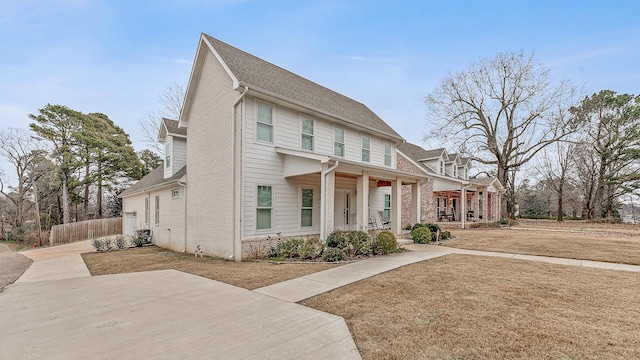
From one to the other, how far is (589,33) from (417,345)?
62.3 feet

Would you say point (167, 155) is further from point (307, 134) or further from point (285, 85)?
point (307, 134)

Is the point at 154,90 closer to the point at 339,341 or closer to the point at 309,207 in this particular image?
the point at 309,207

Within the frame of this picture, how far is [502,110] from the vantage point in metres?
26.9

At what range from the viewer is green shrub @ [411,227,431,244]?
12.7 metres

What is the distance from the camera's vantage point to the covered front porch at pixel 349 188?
9.96m

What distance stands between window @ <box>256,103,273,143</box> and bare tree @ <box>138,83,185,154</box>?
668 inches

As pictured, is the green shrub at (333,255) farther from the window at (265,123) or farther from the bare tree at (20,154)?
the bare tree at (20,154)

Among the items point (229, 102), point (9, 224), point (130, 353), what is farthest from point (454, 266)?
point (9, 224)

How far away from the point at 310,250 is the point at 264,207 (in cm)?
249

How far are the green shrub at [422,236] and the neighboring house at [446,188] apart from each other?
24.0 ft

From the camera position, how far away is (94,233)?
20953mm

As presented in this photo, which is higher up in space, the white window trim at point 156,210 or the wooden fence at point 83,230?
the white window trim at point 156,210

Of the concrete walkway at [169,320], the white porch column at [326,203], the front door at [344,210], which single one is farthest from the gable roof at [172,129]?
the concrete walkway at [169,320]

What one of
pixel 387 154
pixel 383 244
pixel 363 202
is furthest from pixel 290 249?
pixel 387 154
